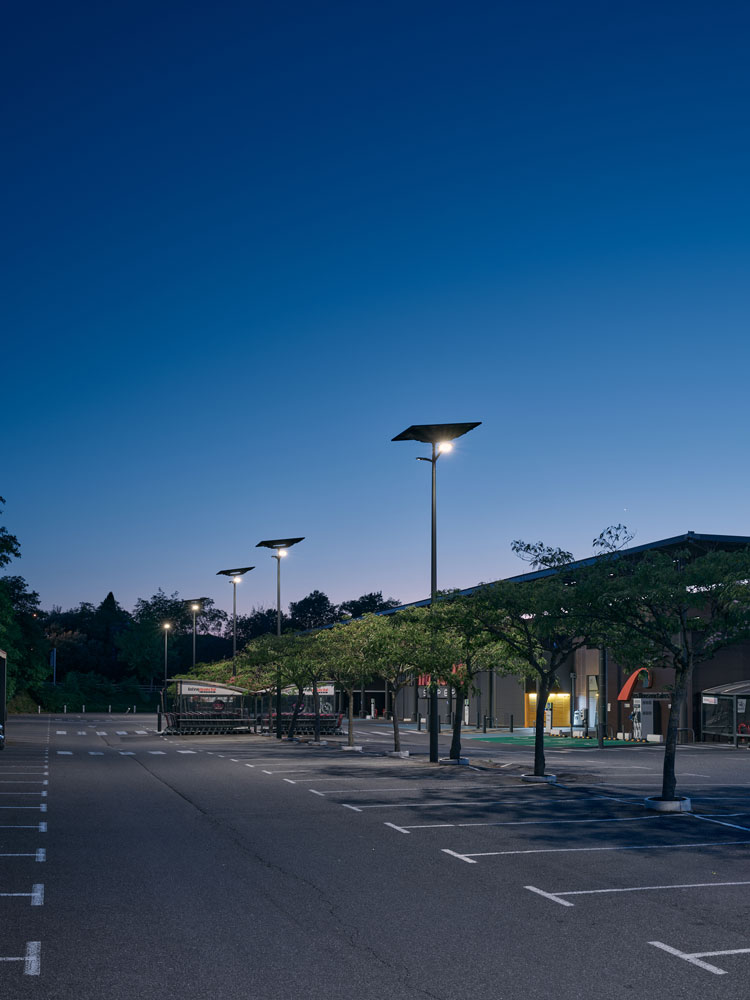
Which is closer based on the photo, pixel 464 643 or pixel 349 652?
pixel 464 643

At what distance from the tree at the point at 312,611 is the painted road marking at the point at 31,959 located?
16952cm

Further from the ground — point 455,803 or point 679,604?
point 679,604

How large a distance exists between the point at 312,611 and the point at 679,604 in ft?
539

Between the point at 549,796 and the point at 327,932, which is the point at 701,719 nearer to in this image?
the point at 549,796

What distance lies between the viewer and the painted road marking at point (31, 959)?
893 centimetres

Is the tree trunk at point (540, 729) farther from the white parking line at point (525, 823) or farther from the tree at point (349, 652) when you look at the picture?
the tree at point (349, 652)

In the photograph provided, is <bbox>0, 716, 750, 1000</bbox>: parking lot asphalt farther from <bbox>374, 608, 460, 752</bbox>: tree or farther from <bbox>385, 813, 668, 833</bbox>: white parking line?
<bbox>374, 608, 460, 752</bbox>: tree

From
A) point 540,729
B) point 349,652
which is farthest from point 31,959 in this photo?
point 349,652

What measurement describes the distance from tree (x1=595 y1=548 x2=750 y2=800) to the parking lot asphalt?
9.66ft

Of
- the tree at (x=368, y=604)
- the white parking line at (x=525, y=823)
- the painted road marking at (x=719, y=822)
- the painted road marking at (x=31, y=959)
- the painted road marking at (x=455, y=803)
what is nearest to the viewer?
the painted road marking at (x=31, y=959)

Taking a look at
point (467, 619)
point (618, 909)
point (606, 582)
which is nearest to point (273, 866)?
point (618, 909)

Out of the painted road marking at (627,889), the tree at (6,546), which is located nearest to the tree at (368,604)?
the tree at (6,546)

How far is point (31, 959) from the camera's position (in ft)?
30.5

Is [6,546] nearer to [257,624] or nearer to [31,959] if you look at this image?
[31,959]
